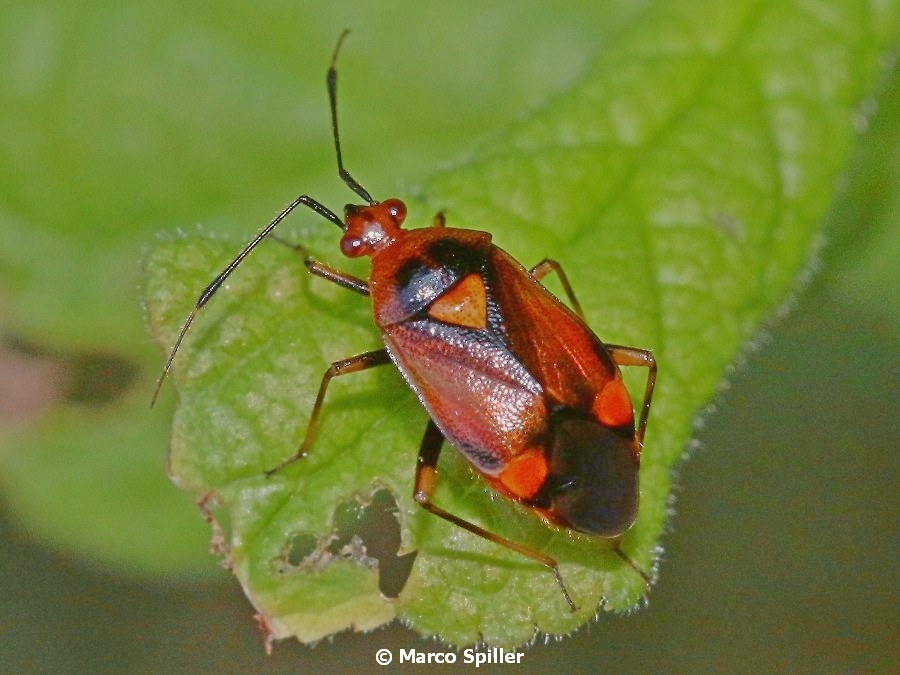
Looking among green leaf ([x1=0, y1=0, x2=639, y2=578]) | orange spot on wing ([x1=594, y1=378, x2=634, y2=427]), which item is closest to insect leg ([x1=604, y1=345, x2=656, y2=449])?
orange spot on wing ([x1=594, y1=378, x2=634, y2=427])

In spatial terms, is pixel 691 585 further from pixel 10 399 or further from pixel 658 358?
pixel 10 399

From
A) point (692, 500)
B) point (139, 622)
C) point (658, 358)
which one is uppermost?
point (658, 358)

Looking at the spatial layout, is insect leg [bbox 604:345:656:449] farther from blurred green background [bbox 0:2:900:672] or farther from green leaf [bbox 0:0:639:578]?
green leaf [bbox 0:0:639:578]

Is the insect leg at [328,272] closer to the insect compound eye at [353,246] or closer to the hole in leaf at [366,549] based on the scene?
the insect compound eye at [353,246]

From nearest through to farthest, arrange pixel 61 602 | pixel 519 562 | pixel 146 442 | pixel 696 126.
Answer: pixel 519 562, pixel 696 126, pixel 146 442, pixel 61 602

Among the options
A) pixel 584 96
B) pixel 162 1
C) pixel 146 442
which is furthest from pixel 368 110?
pixel 146 442

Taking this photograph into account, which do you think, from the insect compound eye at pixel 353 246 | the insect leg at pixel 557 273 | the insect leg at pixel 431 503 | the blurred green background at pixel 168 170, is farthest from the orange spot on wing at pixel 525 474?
the blurred green background at pixel 168 170
